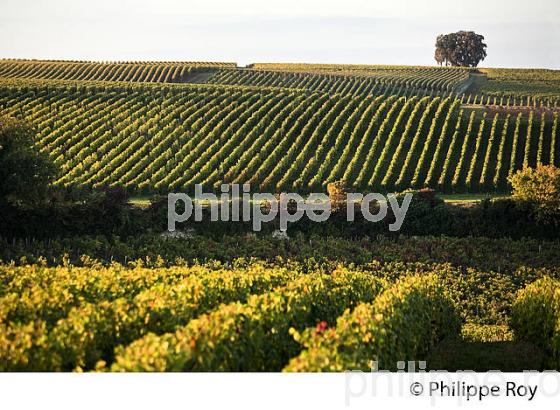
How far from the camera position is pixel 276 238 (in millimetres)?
26797

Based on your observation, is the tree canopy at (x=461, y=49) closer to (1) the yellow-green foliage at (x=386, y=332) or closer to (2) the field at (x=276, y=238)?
(2) the field at (x=276, y=238)

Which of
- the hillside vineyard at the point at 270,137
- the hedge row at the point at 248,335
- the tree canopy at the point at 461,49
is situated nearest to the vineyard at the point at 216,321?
the hedge row at the point at 248,335

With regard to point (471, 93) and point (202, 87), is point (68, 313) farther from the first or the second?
point (471, 93)

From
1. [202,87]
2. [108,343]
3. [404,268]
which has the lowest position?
[404,268]

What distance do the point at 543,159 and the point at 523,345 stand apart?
21651 mm

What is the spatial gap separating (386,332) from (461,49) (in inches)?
2481

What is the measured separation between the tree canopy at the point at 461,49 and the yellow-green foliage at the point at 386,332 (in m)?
58.0

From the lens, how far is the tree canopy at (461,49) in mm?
71500

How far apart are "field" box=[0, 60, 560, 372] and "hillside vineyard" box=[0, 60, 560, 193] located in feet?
0.40

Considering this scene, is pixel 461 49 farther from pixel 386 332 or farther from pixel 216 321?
pixel 216 321

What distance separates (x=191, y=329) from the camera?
Result: 10.6 m

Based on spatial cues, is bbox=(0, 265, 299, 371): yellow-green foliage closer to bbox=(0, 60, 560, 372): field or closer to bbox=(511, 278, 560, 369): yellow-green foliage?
bbox=(0, 60, 560, 372): field

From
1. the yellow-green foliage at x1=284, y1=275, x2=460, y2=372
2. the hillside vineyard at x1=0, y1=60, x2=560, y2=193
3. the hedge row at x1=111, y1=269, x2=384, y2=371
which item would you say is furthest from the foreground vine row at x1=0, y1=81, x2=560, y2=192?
the hedge row at x1=111, y1=269, x2=384, y2=371

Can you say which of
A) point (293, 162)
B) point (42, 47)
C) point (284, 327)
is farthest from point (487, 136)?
point (284, 327)
